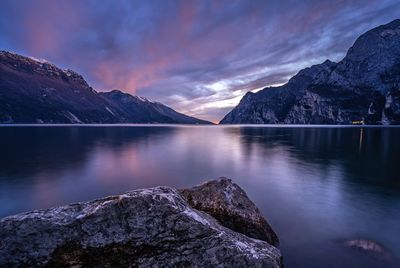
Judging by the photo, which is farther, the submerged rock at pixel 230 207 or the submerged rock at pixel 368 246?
the submerged rock at pixel 368 246

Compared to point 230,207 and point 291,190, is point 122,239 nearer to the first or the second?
point 230,207

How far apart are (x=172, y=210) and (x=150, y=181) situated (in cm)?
1629

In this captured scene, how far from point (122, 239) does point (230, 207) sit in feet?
15.0

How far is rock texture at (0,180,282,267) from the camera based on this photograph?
5113mm

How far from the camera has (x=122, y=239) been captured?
5.40 metres

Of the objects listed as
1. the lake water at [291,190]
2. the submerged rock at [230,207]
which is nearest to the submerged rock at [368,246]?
the lake water at [291,190]

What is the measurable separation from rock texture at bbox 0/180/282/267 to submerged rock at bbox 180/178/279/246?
285cm

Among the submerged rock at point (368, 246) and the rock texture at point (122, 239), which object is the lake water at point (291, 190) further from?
the rock texture at point (122, 239)

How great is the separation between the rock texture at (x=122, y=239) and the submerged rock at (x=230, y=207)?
285 centimetres

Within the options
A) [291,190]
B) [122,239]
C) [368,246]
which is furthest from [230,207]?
[291,190]

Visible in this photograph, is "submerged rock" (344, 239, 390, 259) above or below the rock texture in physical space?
below

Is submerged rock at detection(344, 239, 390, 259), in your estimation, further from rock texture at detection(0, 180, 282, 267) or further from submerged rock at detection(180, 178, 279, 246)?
rock texture at detection(0, 180, 282, 267)

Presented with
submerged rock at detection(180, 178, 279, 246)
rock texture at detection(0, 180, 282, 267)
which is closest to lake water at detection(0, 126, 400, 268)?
submerged rock at detection(180, 178, 279, 246)

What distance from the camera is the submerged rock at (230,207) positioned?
8742mm
